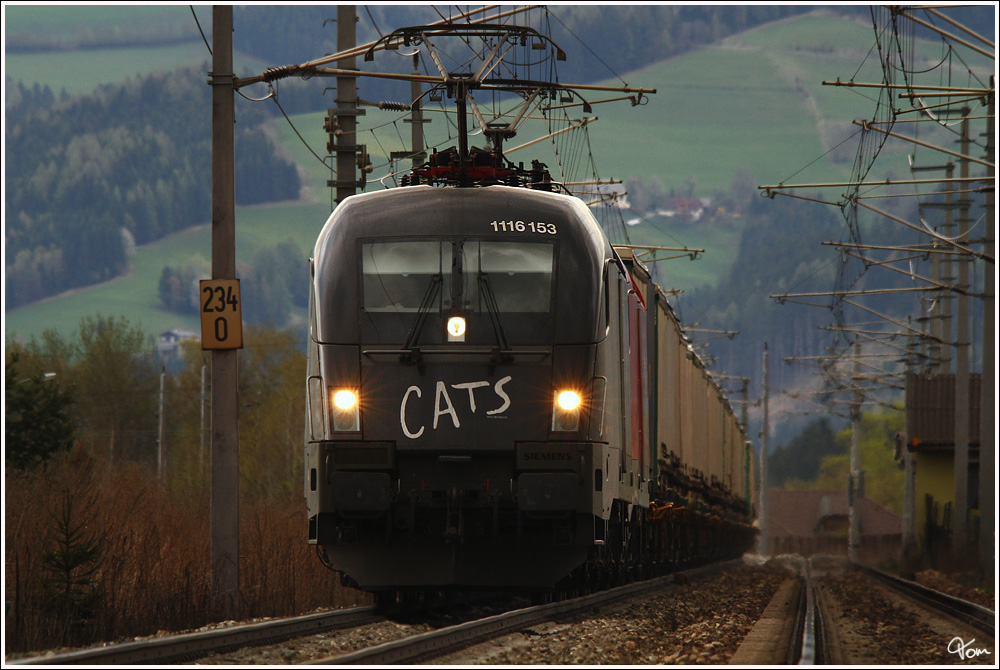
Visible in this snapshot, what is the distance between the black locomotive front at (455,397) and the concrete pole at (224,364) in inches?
80.2

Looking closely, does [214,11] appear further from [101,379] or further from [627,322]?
[101,379]

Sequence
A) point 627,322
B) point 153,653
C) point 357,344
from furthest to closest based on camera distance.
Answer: point 627,322, point 357,344, point 153,653

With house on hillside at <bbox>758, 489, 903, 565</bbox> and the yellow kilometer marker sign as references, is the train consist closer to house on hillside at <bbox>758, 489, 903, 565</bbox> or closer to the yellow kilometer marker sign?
the yellow kilometer marker sign

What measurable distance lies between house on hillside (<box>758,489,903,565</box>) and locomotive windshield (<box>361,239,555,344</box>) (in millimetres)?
81581

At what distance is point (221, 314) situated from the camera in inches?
520

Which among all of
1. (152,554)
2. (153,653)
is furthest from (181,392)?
(153,653)

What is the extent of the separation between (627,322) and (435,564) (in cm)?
339

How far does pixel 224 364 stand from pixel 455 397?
11.4 feet

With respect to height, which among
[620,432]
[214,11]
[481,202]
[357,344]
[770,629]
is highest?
[214,11]

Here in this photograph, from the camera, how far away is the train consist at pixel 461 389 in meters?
11.0

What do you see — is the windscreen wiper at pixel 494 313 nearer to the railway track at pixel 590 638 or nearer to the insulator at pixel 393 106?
the railway track at pixel 590 638

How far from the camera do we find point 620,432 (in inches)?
492

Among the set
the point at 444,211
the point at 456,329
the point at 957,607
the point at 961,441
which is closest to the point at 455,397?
the point at 456,329

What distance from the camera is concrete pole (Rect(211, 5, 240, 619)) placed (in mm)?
13078
